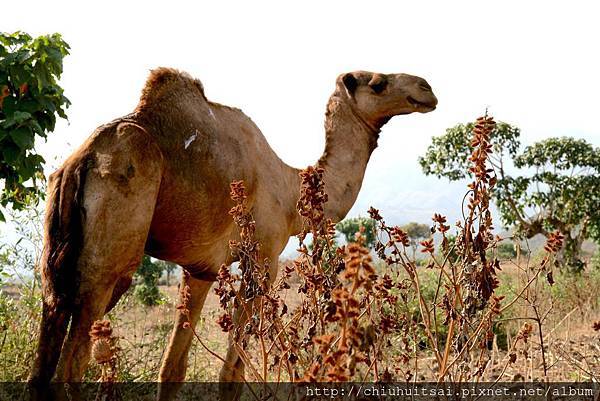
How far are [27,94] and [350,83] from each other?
9.63ft

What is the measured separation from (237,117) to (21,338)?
248cm

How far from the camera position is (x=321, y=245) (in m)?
2.49

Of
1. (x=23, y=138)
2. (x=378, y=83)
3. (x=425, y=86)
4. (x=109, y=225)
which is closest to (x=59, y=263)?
(x=109, y=225)

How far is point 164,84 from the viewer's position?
15.0 ft

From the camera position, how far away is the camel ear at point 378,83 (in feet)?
21.6

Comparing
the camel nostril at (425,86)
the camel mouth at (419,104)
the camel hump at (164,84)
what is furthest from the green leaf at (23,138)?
the camel nostril at (425,86)

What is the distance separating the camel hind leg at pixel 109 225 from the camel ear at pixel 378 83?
10.4ft

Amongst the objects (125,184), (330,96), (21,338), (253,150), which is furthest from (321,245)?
(330,96)

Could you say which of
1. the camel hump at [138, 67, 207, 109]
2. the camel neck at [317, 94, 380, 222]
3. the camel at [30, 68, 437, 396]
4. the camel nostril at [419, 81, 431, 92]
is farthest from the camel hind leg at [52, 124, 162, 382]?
the camel nostril at [419, 81, 431, 92]

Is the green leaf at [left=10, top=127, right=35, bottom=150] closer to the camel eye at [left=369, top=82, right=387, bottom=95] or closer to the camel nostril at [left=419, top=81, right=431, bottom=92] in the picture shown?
the camel eye at [left=369, top=82, right=387, bottom=95]

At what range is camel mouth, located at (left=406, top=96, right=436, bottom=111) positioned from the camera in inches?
258

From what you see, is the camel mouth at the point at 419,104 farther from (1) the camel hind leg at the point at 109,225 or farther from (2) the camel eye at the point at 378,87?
(1) the camel hind leg at the point at 109,225

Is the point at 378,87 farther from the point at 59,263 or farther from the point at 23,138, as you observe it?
the point at 59,263

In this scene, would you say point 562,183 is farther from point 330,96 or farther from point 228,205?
point 228,205
